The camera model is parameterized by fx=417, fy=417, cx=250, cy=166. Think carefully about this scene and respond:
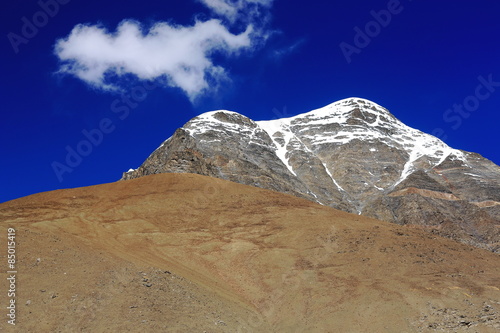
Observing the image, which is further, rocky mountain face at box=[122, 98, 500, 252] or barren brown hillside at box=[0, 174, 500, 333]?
rocky mountain face at box=[122, 98, 500, 252]

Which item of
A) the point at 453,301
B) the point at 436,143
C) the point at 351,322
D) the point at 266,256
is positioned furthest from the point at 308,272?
the point at 436,143

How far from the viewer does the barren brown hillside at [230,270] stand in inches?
656

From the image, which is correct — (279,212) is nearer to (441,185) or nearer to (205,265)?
(205,265)

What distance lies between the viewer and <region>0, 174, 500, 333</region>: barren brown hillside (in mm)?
16672

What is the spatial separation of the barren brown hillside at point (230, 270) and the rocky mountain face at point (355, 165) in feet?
69.4

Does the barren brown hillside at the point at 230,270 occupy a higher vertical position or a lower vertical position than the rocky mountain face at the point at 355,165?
lower

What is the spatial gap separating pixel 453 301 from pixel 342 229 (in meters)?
9.71

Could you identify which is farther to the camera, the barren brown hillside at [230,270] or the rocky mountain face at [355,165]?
the rocky mountain face at [355,165]

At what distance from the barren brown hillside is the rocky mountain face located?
2117cm

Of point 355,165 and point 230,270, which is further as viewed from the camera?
point 355,165

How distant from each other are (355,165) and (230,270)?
66.0 meters

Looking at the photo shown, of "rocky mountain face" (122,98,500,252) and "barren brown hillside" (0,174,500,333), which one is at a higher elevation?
"rocky mountain face" (122,98,500,252)

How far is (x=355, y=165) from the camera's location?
85938 mm

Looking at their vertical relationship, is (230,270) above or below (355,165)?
below
